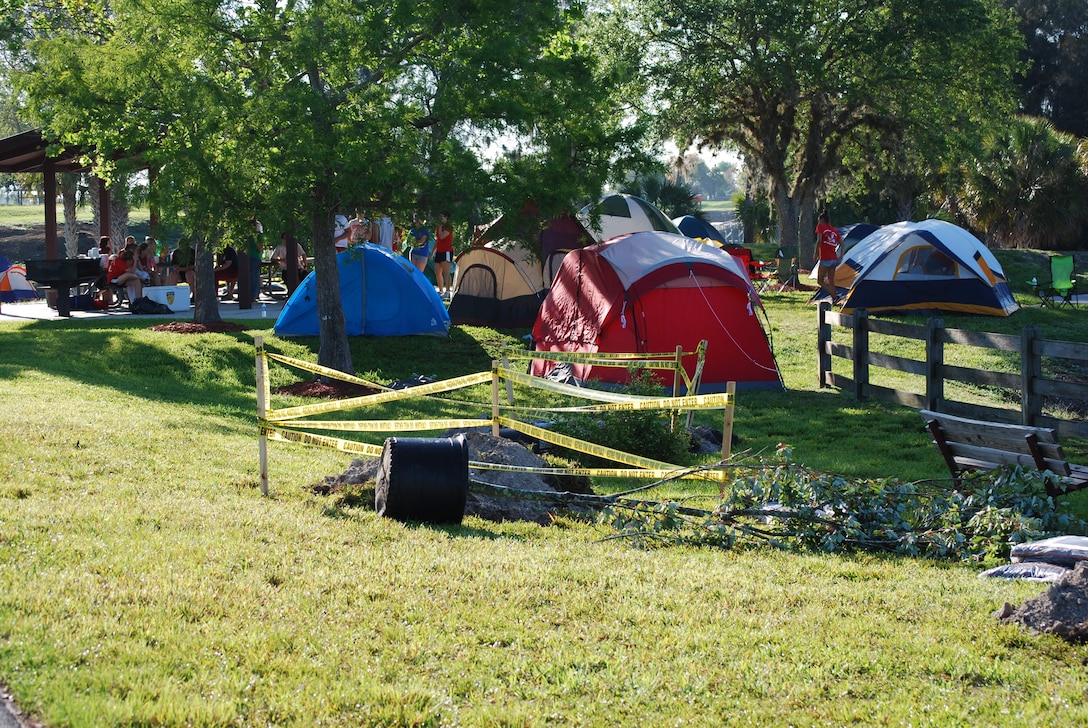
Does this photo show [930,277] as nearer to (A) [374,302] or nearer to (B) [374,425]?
(A) [374,302]

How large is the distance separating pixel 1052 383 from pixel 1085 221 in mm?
27868

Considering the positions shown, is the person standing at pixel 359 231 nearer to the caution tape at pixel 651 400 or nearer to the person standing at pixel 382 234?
the person standing at pixel 382 234

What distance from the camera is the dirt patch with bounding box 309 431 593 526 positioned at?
8180 millimetres

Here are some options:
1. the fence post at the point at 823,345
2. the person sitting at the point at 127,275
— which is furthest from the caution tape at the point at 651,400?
the person sitting at the point at 127,275

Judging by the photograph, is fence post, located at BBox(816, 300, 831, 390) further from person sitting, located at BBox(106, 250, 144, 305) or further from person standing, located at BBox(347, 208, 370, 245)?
person sitting, located at BBox(106, 250, 144, 305)

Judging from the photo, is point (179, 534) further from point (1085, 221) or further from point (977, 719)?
point (1085, 221)

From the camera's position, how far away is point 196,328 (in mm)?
18750

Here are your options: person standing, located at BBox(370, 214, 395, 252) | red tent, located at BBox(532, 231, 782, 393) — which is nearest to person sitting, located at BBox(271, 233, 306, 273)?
person standing, located at BBox(370, 214, 395, 252)

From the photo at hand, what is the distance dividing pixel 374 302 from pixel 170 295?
200 inches

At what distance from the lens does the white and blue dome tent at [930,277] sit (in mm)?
22484

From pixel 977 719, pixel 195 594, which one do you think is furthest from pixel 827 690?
pixel 195 594

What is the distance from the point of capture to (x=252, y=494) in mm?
8344

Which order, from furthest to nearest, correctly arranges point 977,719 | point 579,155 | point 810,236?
1. point 810,236
2. point 579,155
3. point 977,719

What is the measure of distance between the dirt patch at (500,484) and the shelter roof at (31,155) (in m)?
13.5
